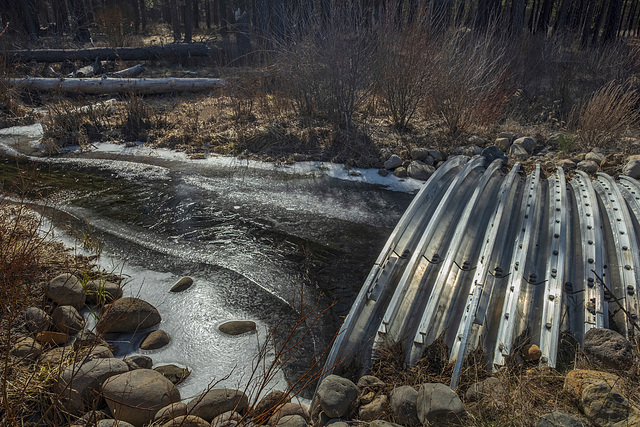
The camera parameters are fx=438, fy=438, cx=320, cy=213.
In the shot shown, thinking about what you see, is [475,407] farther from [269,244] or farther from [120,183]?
[120,183]

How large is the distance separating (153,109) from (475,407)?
1069 cm

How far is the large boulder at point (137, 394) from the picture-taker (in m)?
3.00

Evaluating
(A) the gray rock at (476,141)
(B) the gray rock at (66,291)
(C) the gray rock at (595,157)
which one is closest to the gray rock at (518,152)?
(A) the gray rock at (476,141)

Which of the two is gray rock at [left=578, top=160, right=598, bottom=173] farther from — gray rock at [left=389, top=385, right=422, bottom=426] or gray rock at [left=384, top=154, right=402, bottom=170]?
gray rock at [left=389, top=385, right=422, bottom=426]

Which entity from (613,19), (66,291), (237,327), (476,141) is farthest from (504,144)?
(613,19)

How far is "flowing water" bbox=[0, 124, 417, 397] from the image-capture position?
13.9 feet

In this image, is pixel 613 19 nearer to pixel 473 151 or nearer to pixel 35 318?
pixel 473 151

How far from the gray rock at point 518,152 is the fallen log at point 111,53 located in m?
12.1

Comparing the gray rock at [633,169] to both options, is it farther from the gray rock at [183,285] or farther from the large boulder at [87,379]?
the large boulder at [87,379]

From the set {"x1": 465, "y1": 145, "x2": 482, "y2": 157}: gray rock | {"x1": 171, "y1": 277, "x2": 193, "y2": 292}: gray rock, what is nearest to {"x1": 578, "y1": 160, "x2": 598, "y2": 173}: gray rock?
{"x1": 465, "y1": 145, "x2": 482, "y2": 157}: gray rock

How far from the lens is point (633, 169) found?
21.0ft

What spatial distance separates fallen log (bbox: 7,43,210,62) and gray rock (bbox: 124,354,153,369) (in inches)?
511

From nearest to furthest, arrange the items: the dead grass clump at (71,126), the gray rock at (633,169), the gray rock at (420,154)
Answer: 1. the gray rock at (633,169)
2. the gray rock at (420,154)
3. the dead grass clump at (71,126)

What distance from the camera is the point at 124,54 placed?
1570 cm
